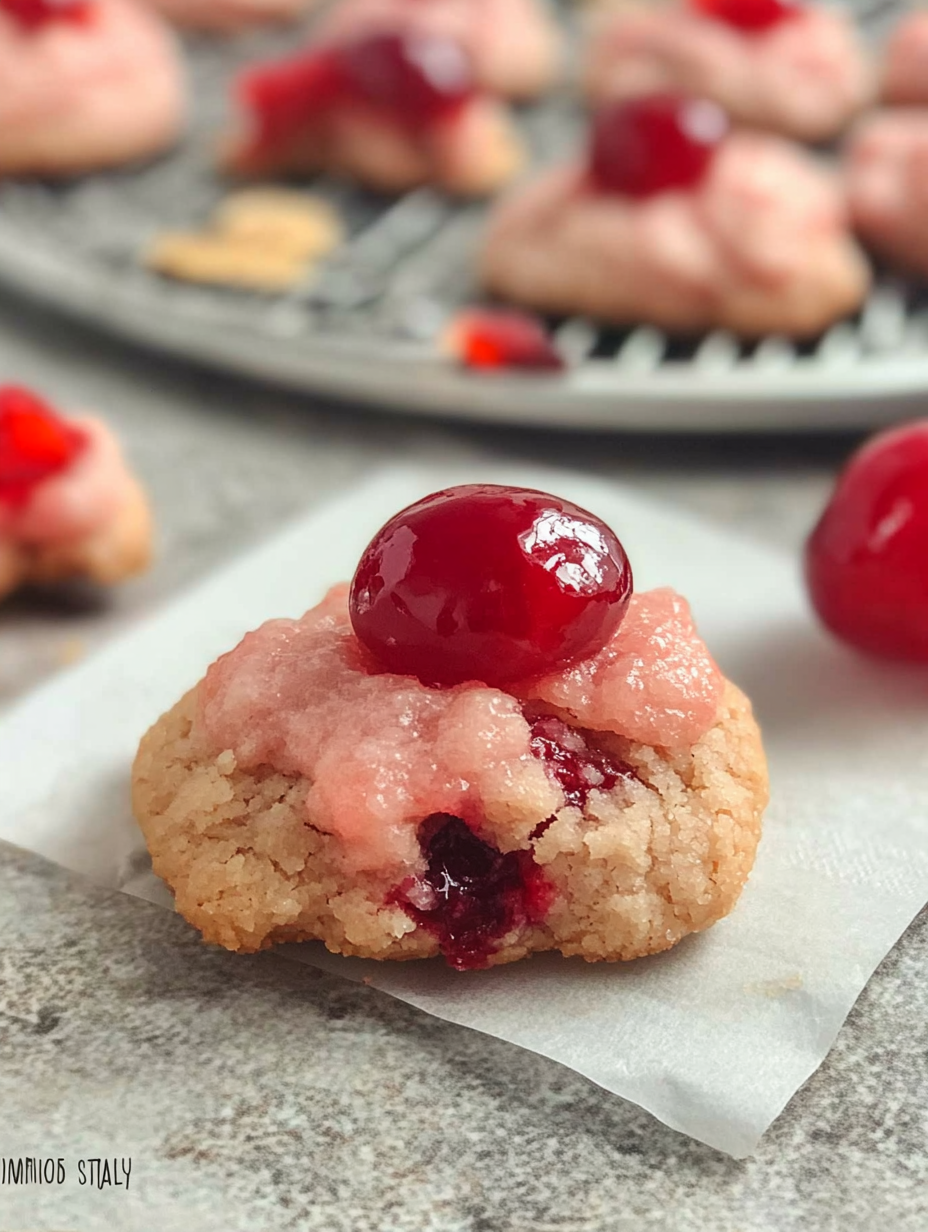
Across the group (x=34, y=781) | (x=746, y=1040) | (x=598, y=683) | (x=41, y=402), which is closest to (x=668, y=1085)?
(x=746, y=1040)

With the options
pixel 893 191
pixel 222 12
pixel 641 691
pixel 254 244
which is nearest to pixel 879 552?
pixel 641 691

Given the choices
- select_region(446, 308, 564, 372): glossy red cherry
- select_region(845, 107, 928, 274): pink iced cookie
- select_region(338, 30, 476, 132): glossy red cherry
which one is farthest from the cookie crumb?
select_region(845, 107, 928, 274): pink iced cookie

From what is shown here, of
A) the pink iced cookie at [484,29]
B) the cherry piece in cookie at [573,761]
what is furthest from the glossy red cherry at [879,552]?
the pink iced cookie at [484,29]

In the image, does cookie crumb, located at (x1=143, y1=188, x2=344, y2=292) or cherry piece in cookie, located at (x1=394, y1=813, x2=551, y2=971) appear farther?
cookie crumb, located at (x1=143, y1=188, x2=344, y2=292)

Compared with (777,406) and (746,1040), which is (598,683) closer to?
(746,1040)

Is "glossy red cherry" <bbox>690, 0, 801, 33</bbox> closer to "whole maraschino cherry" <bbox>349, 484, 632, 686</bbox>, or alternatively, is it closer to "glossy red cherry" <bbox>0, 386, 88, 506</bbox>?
"glossy red cherry" <bbox>0, 386, 88, 506</bbox>
